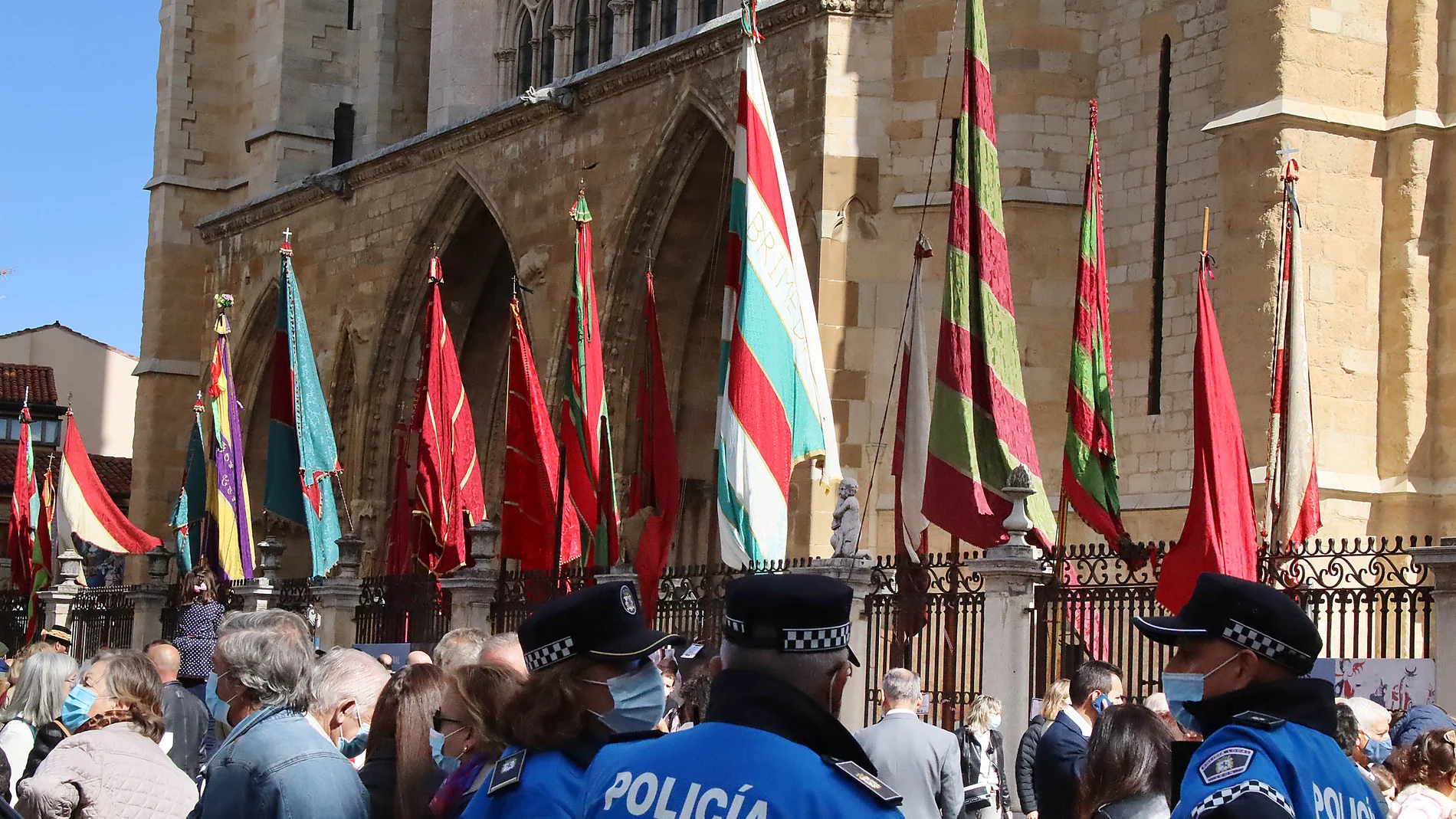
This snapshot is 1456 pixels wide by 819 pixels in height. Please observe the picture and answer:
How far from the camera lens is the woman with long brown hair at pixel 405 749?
431 cm

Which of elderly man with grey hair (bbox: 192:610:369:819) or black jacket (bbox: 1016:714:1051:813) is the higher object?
elderly man with grey hair (bbox: 192:610:369:819)

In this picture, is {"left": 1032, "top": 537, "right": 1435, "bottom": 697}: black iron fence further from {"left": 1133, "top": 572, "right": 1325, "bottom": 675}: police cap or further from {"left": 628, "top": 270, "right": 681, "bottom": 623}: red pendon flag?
{"left": 1133, "top": 572, "right": 1325, "bottom": 675}: police cap

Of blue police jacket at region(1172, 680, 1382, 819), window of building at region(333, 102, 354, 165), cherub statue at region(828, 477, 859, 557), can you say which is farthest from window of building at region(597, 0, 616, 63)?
blue police jacket at region(1172, 680, 1382, 819)

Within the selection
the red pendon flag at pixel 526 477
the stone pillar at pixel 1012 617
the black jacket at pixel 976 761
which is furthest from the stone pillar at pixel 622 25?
the black jacket at pixel 976 761

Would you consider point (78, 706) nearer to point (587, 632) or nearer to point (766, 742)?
point (587, 632)

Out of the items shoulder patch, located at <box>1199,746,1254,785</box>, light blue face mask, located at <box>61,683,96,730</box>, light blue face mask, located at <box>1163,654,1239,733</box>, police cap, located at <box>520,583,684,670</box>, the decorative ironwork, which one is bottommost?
the decorative ironwork

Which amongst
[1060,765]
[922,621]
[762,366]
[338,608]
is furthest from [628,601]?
[338,608]

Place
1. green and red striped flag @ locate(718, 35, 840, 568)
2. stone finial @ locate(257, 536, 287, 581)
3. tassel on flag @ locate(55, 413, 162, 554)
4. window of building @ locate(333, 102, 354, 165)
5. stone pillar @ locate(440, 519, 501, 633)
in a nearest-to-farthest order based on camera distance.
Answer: green and red striped flag @ locate(718, 35, 840, 568), stone pillar @ locate(440, 519, 501, 633), stone finial @ locate(257, 536, 287, 581), tassel on flag @ locate(55, 413, 162, 554), window of building @ locate(333, 102, 354, 165)

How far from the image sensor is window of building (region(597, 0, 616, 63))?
23.1 metres

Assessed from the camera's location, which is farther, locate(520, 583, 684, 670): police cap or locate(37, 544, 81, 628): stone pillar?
locate(37, 544, 81, 628): stone pillar

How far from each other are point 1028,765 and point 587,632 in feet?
18.4

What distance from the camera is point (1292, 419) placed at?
11797mm

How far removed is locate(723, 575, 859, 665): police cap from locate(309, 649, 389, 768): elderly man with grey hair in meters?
1.81

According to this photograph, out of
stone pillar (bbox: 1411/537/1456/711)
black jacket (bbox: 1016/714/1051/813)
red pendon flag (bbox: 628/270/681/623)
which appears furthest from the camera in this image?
red pendon flag (bbox: 628/270/681/623)
